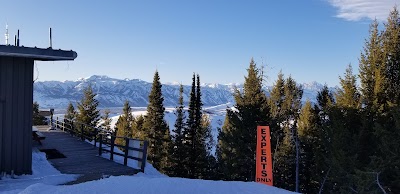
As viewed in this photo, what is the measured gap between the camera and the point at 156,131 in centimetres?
4228

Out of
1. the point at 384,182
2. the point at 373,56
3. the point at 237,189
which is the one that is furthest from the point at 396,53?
the point at 237,189

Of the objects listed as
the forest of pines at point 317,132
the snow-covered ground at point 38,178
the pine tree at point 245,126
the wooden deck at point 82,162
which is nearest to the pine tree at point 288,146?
the forest of pines at point 317,132

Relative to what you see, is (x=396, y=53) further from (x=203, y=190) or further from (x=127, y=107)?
(x=127, y=107)

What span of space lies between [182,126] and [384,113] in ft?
83.7

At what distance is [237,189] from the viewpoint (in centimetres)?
621

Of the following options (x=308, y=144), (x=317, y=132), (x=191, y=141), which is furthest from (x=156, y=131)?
(x=317, y=132)

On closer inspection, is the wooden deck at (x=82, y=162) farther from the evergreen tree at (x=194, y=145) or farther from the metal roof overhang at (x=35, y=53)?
the evergreen tree at (x=194, y=145)

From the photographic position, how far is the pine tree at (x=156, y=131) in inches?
1630

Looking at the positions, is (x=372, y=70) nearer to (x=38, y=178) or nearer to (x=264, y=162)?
(x=264, y=162)

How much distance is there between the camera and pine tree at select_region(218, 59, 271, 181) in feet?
90.0

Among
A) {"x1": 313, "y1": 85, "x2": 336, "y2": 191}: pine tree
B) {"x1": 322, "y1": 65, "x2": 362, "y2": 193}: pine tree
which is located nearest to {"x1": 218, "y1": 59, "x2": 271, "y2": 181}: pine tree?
{"x1": 313, "y1": 85, "x2": 336, "y2": 191}: pine tree

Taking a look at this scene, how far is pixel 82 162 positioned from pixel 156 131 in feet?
93.4

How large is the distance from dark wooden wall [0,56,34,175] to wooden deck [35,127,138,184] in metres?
1.54

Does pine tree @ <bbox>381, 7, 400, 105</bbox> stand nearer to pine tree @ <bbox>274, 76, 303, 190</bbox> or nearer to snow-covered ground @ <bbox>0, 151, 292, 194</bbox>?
pine tree @ <bbox>274, 76, 303, 190</bbox>
